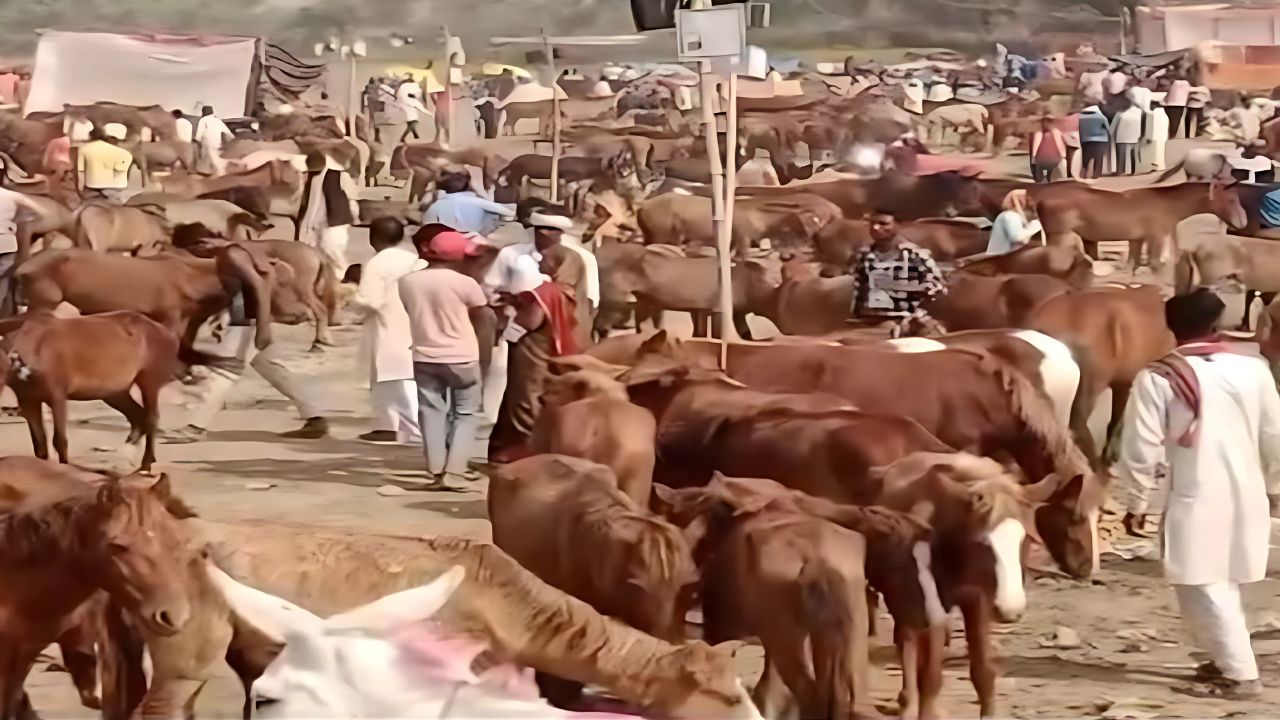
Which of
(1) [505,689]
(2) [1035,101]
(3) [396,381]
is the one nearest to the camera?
(1) [505,689]

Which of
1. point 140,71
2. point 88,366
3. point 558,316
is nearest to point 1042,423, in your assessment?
point 558,316

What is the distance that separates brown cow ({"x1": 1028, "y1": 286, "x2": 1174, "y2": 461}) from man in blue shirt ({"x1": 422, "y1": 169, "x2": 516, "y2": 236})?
177 cm

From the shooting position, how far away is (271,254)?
15.6 ft

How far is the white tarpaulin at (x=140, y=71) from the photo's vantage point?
4.93 meters

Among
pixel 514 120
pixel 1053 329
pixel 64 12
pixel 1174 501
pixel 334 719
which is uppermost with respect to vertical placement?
pixel 64 12

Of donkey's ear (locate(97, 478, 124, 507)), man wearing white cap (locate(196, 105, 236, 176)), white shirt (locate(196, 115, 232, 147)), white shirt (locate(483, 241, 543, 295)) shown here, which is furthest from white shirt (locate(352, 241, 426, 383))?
white shirt (locate(196, 115, 232, 147))

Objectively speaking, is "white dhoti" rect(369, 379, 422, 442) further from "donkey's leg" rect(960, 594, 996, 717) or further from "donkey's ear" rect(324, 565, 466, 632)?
"donkey's leg" rect(960, 594, 996, 717)

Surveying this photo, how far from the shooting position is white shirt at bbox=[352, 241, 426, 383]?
420 cm

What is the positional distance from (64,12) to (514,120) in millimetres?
1840

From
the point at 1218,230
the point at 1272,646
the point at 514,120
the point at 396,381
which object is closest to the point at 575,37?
the point at 514,120

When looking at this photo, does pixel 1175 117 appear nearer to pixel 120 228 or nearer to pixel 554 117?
pixel 554 117

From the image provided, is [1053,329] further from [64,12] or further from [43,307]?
[64,12]

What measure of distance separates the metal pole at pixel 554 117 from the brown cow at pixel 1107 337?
6.22ft

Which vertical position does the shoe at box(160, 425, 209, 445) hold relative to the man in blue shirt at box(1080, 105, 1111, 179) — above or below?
below
